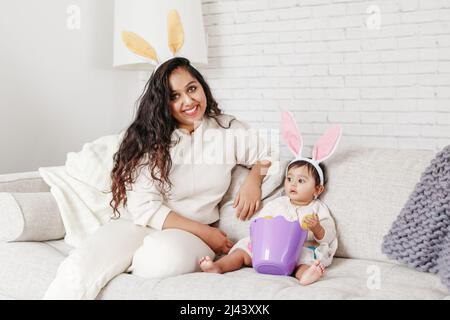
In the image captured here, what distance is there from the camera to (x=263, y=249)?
71.3 inches

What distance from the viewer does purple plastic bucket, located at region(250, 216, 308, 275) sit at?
1786 millimetres

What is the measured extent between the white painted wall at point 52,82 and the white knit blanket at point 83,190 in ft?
2.44

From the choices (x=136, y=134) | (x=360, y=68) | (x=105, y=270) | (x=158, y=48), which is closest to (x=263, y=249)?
(x=105, y=270)

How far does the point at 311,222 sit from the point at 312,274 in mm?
176

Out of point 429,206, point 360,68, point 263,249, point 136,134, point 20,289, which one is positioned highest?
point 360,68

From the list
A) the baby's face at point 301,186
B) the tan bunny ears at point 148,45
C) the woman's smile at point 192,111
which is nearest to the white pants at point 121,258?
the baby's face at point 301,186

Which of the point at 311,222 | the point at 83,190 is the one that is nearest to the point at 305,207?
the point at 311,222

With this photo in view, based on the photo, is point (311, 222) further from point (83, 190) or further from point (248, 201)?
point (83, 190)

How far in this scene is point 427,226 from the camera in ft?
5.82

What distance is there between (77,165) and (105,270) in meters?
0.58

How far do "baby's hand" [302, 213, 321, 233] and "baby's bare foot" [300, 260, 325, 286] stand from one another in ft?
0.44
